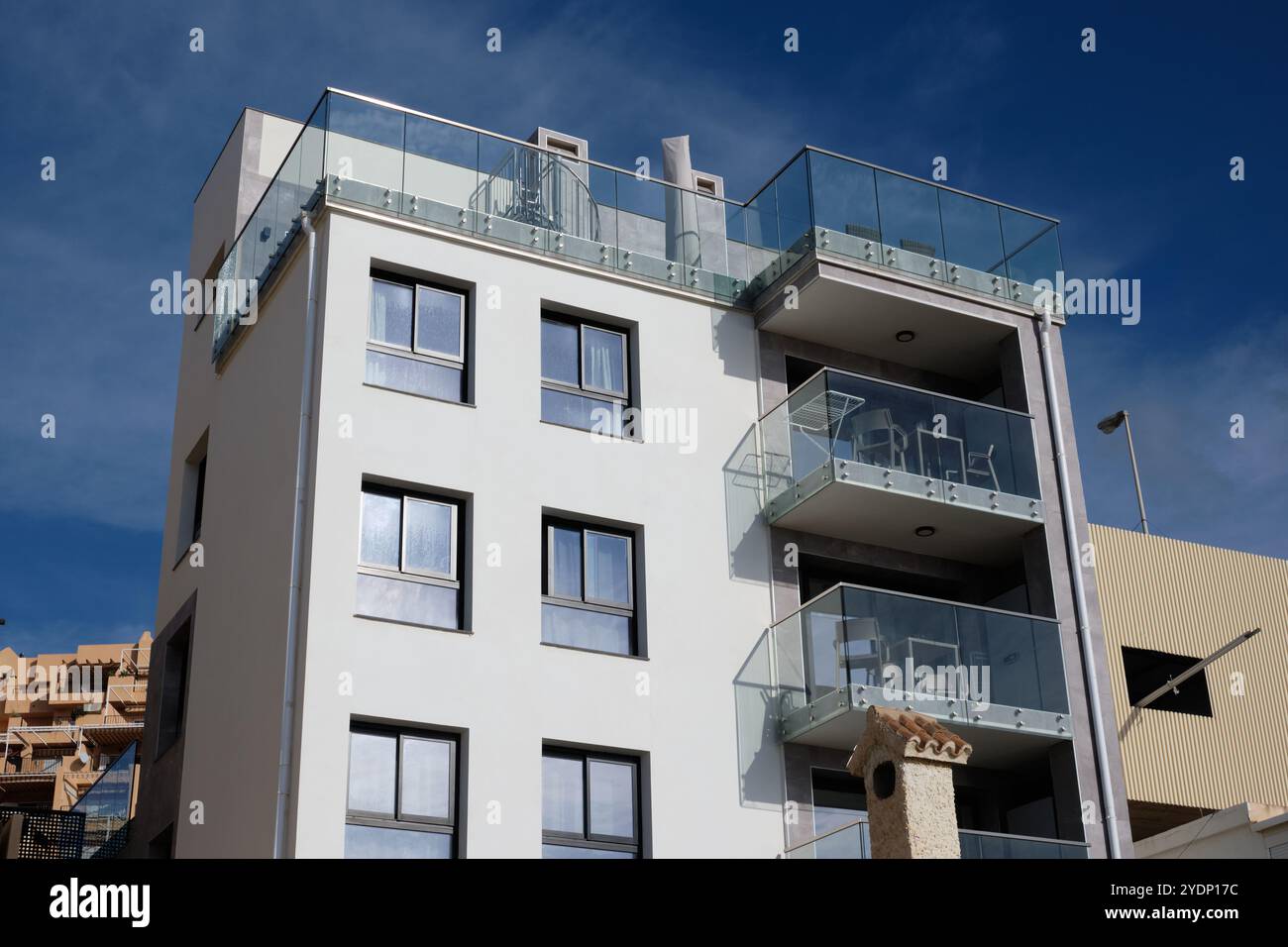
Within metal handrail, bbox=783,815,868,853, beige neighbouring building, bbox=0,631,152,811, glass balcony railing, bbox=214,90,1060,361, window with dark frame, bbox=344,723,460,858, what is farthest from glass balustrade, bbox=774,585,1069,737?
beige neighbouring building, bbox=0,631,152,811

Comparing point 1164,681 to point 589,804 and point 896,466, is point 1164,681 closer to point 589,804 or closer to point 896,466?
point 896,466

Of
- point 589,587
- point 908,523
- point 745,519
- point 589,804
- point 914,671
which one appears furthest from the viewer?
point 908,523

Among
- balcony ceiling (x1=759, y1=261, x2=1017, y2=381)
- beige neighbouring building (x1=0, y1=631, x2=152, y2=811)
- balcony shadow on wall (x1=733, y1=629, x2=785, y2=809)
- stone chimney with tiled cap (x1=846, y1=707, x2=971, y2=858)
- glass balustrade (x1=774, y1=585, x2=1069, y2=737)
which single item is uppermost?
beige neighbouring building (x1=0, y1=631, x2=152, y2=811)

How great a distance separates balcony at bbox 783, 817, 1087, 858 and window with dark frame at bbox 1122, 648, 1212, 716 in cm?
601

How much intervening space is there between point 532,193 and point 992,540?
697 cm

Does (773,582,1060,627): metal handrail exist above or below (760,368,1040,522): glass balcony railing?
below

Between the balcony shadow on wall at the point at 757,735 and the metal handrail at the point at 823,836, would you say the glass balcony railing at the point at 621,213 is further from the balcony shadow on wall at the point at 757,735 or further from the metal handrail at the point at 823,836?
the metal handrail at the point at 823,836

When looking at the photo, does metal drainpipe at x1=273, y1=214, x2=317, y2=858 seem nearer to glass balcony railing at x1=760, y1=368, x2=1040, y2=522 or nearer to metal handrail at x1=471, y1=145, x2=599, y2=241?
metal handrail at x1=471, y1=145, x2=599, y2=241

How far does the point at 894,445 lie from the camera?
18.0m

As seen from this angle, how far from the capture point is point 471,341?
17.1 metres

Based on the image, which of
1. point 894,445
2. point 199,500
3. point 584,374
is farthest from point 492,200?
point 199,500

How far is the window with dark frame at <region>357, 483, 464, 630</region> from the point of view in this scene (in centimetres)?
1545

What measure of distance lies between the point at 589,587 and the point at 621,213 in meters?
4.86
